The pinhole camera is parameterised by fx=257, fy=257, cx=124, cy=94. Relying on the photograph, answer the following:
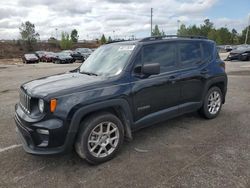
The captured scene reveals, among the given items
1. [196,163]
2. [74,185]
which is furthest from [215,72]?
[74,185]

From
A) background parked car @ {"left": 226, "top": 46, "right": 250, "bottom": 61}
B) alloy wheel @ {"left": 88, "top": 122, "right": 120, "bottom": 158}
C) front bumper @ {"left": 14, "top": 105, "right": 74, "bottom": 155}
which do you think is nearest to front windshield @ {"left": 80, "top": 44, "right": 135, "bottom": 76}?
alloy wheel @ {"left": 88, "top": 122, "right": 120, "bottom": 158}

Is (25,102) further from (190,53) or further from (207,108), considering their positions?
(207,108)

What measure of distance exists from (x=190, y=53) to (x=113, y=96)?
6.97ft

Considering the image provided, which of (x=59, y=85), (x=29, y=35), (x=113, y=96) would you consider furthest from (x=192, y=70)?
(x=29, y=35)

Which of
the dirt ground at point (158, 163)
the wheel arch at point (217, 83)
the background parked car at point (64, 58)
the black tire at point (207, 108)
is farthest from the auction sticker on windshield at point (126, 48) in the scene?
the background parked car at point (64, 58)

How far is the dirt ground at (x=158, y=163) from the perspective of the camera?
3.23 metres

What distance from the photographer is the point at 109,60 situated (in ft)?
14.4

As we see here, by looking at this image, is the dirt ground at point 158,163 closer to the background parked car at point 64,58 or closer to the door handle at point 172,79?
the door handle at point 172,79

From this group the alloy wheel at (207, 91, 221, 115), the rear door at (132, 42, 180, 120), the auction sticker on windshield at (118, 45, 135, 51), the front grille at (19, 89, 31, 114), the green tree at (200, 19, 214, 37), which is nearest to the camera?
the front grille at (19, 89, 31, 114)

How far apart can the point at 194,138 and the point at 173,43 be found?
5.77ft

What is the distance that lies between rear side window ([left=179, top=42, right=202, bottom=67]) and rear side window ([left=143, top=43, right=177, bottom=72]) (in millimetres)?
218

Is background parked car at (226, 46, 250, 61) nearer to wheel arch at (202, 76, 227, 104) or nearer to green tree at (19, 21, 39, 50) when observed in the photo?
wheel arch at (202, 76, 227, 104)

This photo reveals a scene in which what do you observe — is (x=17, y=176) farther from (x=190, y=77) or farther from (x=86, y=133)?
(x=190, y=77)

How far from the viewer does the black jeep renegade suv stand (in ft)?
→ 11.1
